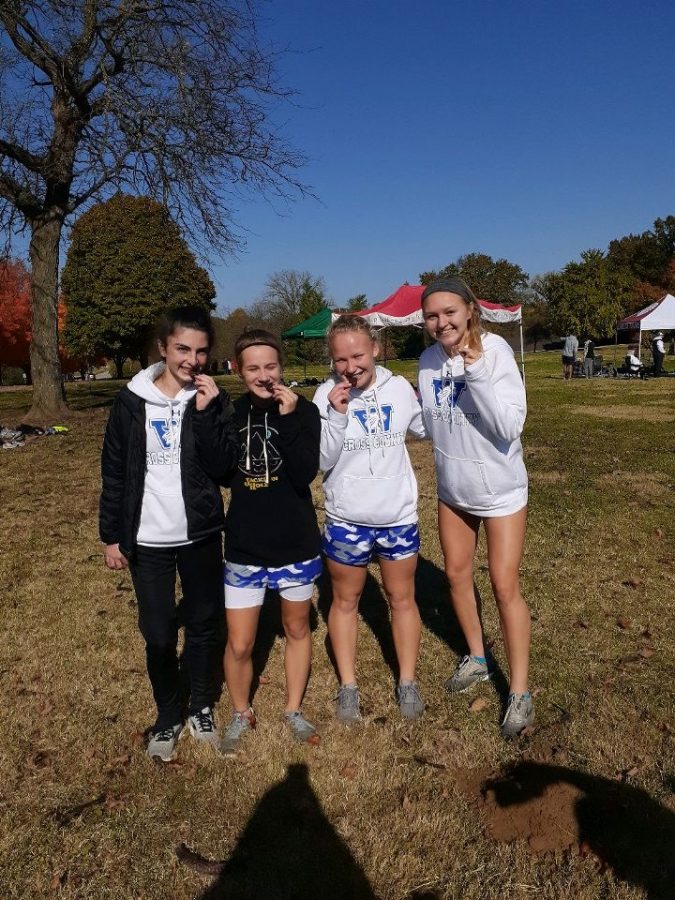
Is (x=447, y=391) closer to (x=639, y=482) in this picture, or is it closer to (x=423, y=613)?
(x=423, y=613)

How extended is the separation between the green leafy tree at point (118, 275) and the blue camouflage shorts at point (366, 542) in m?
31.9

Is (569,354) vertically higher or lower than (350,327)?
higher

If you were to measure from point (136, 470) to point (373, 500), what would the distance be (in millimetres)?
1094

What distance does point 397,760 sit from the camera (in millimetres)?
3037

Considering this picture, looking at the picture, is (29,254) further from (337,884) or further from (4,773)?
(337,884)

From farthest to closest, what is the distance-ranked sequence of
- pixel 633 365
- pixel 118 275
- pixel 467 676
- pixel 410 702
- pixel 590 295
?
1. pixel 590 295
2. pixel 118 275
3. pixel 633 365
4. pixel 467 676
5. pixel 410 702

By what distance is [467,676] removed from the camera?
3.62 meters

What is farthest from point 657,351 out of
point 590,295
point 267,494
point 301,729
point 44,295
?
point 267,494

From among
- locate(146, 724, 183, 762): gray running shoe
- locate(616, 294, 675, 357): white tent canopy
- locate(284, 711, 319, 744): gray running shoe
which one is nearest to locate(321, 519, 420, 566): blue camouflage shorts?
locate(284, 711, 319, 744): gray running shoe

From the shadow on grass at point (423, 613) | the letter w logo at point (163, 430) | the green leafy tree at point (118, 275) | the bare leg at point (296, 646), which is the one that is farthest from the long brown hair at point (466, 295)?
the green leafy tree at point (118, 275)

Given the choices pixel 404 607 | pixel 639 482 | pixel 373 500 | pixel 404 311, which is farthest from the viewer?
pixel 404 311

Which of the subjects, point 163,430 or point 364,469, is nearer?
point 163,430

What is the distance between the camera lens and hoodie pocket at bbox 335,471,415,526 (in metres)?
3.02

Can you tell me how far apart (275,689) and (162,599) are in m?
1.14
